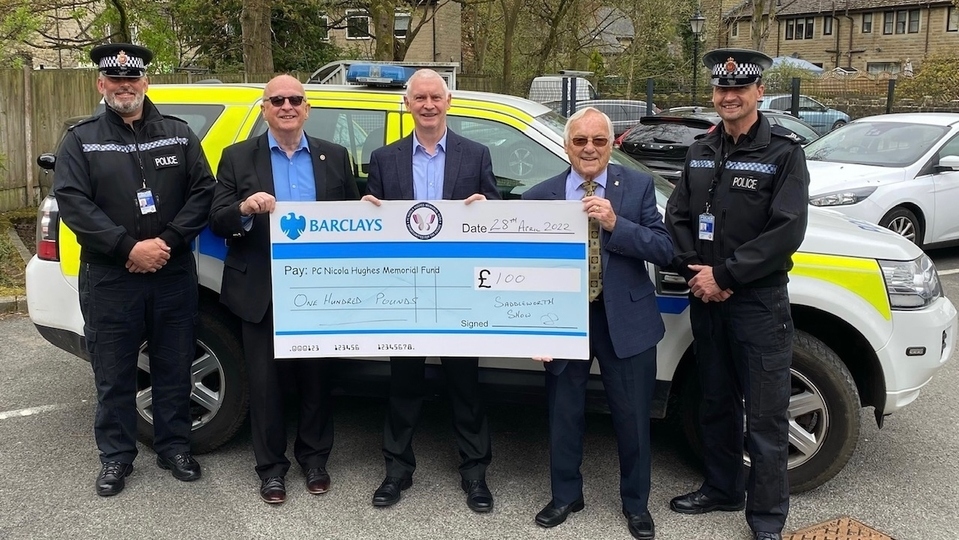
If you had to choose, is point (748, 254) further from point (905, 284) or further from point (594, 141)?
point (905, 284)

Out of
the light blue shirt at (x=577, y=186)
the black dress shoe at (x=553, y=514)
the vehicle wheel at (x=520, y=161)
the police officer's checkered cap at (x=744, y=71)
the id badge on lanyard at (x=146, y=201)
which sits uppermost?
the police officer's checkered cap at (x=744, y=71)

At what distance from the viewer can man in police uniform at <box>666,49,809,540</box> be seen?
3301mm

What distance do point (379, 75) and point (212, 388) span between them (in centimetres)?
193

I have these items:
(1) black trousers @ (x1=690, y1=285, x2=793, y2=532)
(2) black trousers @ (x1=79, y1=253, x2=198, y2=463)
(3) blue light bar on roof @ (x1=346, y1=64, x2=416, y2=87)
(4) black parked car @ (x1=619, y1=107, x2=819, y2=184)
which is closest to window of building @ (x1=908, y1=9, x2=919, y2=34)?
(4) black parked car @ (x1=619, y1=107, x2=819, y2=184)

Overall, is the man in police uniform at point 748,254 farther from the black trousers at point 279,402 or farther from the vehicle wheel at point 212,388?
the vehicle wheel at point 212,388

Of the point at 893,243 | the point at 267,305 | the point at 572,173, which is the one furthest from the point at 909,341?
the point at 267,305

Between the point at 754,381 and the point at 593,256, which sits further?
the point at 593,256

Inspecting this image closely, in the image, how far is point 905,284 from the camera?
12.8 feet

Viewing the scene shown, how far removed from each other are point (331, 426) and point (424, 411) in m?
0.92

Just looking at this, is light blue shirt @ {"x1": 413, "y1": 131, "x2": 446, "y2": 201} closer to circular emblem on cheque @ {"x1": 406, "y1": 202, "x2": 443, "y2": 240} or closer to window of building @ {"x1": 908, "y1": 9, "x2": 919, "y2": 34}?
circular emblem on cheque @ {"x1": 406, "y1": 202, "x2": 443, "y2": 240}

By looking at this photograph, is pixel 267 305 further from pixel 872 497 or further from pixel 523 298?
pixel 872 497

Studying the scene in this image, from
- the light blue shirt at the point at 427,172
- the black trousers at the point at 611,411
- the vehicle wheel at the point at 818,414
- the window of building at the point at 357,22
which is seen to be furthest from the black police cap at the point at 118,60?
the window of building at the point at 357,22

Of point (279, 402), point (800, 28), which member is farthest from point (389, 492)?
point (800, 28)

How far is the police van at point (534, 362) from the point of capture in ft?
12.6
